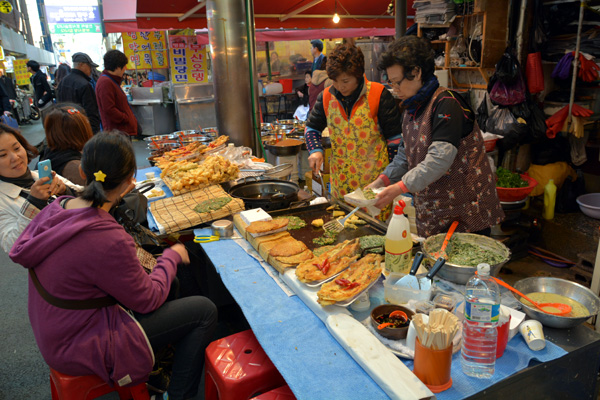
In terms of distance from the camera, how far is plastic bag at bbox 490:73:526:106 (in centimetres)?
529

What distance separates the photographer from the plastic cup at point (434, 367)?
1442 millimetres

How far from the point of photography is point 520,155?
602cm

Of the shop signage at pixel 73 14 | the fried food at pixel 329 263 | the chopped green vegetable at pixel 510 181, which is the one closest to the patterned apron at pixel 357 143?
the fried food at pixel 329 263

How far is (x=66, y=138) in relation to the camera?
3.37 m

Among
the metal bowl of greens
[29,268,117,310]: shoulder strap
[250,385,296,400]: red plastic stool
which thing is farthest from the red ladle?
[29,268,117,310]: shoulder strap

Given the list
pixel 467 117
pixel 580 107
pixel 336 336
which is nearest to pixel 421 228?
pixel 467 117

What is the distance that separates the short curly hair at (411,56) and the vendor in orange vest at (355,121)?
86cm

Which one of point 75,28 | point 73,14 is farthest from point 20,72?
point 75,28

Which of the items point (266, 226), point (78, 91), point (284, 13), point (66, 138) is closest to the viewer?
point (266, 226)

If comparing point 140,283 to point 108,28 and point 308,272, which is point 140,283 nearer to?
point 308,272

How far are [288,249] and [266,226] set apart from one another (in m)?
0.32

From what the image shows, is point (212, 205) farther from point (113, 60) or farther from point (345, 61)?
point (113, 60)

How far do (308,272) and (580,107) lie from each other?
497 cm

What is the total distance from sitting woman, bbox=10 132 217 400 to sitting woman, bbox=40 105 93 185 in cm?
140
